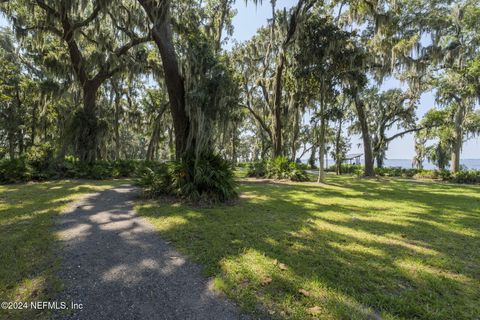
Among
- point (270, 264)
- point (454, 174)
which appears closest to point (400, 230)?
point (270, 264)

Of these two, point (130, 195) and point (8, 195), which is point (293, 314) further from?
point (8, 195)

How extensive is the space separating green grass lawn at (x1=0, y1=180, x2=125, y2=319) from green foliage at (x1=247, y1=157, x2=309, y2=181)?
9402 millimetres

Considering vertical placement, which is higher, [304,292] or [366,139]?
[366,139]

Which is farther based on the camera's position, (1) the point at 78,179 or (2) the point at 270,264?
(1) the point at 78,179

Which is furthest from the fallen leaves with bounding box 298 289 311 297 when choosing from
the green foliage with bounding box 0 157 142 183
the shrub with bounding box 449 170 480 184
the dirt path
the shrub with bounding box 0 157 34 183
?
the shrub with bounding box 449 170 480 184

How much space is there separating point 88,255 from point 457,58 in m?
18.3

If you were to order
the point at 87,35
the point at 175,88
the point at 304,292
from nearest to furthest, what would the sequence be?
the point at 304,292 < the point at 175,88 < the point at 87,35

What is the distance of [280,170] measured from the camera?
13156 millimetres

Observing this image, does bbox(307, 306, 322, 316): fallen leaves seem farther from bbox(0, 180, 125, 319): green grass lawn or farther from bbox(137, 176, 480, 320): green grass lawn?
bbox(0, 180, 125, 319): green grass lawn

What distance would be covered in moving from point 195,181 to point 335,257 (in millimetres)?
4194

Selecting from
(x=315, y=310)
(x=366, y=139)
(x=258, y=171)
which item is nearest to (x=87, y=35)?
(x=258, y=171)

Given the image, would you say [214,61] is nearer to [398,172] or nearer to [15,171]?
[15,171]

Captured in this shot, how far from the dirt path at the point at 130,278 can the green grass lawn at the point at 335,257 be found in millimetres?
242

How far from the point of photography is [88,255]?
3285 mm
